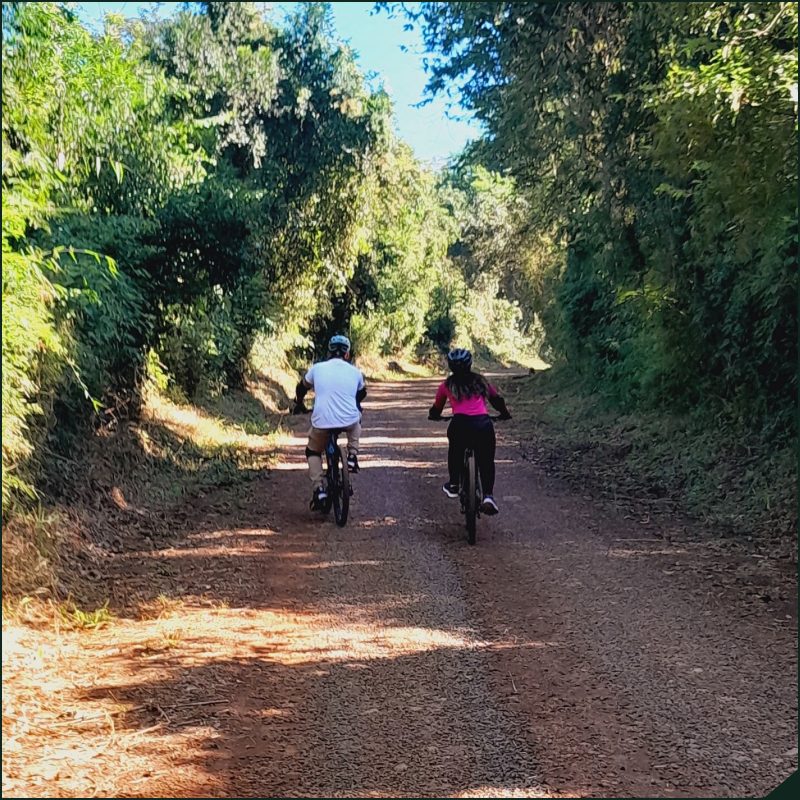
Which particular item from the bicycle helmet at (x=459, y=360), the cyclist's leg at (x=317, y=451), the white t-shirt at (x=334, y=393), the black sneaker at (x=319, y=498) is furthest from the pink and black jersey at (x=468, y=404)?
the black sneaker at (x=319, y=498)

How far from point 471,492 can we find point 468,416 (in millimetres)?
833

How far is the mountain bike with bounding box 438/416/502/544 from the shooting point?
25.6ft

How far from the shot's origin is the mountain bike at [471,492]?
7.81 metres

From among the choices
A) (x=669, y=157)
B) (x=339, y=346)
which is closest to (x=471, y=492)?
(x=339, y=346)

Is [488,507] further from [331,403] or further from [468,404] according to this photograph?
[331,403]

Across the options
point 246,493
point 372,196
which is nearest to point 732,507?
point 246,493

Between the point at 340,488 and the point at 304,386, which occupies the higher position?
the point at 304,386

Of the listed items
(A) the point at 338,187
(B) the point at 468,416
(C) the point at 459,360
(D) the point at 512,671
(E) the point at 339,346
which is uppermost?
(A) the point at 338,187

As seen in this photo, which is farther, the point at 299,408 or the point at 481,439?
the point at 299,408

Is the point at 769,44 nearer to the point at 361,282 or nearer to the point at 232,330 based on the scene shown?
the point at 232,330

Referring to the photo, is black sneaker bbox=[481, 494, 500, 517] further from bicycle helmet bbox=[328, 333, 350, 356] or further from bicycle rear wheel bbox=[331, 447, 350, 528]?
bicycle helmet bbox=[328, 333, 350, 356]

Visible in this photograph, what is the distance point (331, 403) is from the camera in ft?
28.8

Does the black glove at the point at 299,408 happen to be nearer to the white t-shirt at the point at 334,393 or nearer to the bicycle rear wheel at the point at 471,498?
the white t-shirt at the point at 334,393

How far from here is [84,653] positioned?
5.15m
